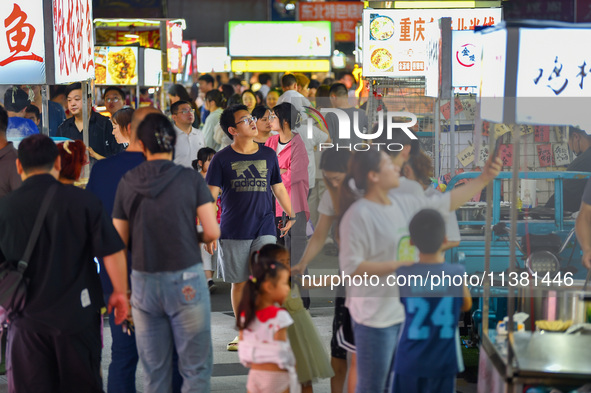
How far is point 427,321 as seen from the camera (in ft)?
13.9

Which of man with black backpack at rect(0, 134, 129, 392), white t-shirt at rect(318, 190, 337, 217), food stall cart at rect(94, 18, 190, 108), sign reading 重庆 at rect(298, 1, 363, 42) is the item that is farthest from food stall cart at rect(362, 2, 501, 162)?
sign reading 重庆 at rect(298, 1, 363, 42)

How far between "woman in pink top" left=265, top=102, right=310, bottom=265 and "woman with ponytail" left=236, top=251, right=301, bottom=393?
0.35 m

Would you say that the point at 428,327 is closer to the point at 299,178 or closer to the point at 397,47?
the point at 299,178

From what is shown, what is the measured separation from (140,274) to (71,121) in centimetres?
453

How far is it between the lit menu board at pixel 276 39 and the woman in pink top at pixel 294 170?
11631 millimetres

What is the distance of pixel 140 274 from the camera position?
4500 millimetres

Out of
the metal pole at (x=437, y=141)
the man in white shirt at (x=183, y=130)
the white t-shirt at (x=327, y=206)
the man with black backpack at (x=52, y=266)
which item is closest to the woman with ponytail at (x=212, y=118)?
the man in white shirt at (x=183, y=130)

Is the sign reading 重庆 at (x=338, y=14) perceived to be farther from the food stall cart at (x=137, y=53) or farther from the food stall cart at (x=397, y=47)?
the food stall cart at (x=397, y=47)

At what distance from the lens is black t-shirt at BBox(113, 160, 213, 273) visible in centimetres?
444

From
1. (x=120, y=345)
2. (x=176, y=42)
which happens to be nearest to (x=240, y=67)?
(x=176, y=42)

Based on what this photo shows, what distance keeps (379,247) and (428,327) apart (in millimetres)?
481

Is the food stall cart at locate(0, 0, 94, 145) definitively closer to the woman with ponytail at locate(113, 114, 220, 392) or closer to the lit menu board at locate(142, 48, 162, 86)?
the woman with ponytail at locate(113, 114, 220, 392)

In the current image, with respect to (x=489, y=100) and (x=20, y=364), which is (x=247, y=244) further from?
(x=489, y=100)

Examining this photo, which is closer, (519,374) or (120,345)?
(519,374)
